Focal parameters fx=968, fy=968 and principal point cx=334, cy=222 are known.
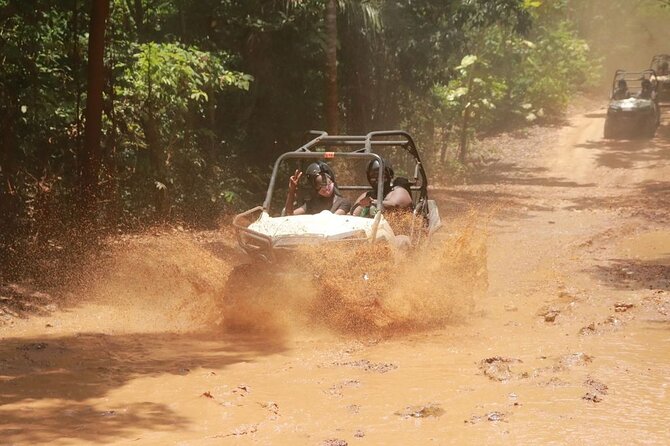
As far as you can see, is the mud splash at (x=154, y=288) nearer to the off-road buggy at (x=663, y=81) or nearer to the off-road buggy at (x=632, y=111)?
the off-road buggy at (x=632, y=111)

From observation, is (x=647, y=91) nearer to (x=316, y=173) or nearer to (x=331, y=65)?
(x=331, y=65)

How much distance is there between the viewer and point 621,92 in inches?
1212

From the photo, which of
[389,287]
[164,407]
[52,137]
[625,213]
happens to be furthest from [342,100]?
[164,407]

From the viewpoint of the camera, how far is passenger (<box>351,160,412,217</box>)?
10.1 m

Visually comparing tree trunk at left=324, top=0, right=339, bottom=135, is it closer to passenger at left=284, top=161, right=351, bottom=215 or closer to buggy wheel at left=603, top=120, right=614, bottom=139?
passenger at left=284, top=161, right=351, bottom=215

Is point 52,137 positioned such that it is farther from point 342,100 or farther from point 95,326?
point 342,100

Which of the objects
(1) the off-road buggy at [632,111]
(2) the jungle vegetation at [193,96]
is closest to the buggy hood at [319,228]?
(2) the jungle vegetation at [193,96]

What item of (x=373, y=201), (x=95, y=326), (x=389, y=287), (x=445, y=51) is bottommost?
(x=95, y=326)

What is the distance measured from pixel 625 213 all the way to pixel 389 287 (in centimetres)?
1089

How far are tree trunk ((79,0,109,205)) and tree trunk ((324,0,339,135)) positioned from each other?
5.93m

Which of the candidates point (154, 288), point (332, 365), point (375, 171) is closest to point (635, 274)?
point (375, 171)

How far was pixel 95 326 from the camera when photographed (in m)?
9.63

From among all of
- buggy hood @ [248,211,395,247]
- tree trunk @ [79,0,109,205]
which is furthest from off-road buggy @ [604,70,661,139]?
buggy hood @ [248,211,395,247]

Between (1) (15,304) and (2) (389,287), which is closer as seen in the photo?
(2) (389,287)
